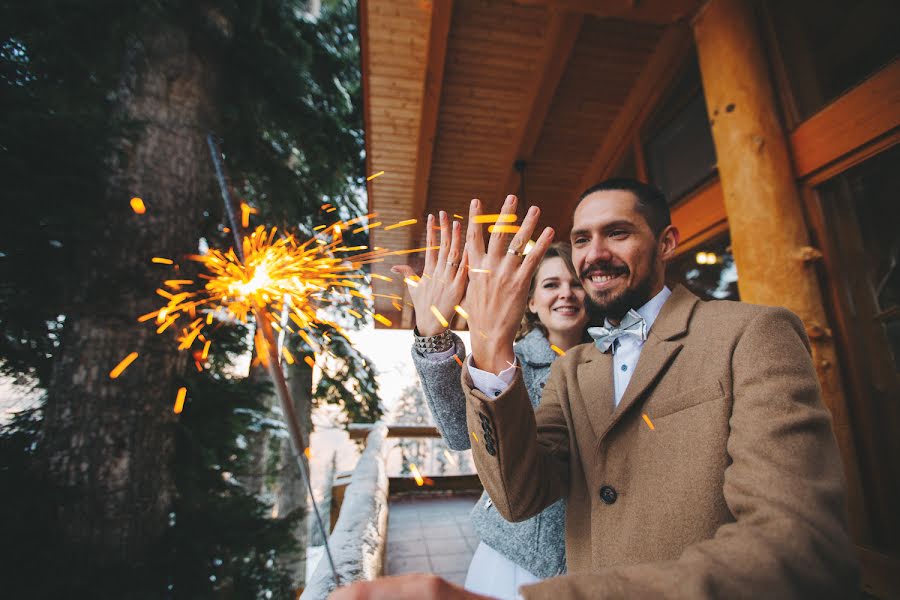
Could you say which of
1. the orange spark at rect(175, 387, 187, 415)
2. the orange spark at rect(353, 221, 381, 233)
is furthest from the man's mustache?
the orange spark at rect(353, 221, 381, 233)

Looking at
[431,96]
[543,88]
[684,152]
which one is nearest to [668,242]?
[684,152]

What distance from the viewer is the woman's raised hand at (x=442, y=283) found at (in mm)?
1456

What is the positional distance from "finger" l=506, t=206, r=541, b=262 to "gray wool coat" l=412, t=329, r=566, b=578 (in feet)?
1.61

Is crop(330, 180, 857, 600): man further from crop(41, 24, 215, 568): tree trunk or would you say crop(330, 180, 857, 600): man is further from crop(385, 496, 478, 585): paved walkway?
crop(385, 496, 478, 585): paved walkway

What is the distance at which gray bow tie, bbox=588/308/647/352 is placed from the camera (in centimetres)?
151

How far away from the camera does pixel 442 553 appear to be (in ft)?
15.8

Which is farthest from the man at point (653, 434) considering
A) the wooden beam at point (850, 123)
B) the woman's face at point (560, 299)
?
the wooden beam at point (850, 123)

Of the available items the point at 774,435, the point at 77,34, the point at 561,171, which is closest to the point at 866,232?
the point at 774,435

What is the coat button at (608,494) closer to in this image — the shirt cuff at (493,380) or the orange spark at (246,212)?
the shirt cuff at (493,380)

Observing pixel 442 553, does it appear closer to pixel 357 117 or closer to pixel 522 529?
pixel 522 529

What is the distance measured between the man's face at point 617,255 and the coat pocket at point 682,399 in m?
0.45

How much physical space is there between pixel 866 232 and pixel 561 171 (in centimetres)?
374

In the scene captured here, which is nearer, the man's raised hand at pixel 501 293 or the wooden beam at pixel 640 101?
the man's raised hand at pixel 501 293

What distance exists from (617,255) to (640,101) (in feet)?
14.4
